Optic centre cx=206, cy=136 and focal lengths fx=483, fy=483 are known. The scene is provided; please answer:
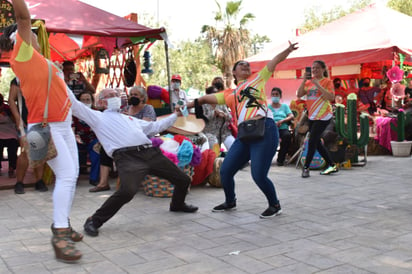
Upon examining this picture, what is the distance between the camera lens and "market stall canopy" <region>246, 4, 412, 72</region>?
1175 cm

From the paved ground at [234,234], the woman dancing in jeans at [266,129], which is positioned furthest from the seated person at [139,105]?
the woman dancing in jeans at [266,129]

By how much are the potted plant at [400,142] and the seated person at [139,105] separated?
18.6 ft

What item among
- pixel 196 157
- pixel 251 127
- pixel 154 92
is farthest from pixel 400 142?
pixel 251 127

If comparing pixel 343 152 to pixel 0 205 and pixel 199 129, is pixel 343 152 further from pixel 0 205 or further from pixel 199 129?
pixel 0 205

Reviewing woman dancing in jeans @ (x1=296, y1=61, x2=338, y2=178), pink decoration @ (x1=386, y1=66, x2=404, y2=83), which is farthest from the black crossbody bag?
pink decoration @ (x1=386, y1=66, x2=404, y2=83)

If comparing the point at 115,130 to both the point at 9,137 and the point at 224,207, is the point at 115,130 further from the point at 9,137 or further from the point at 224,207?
the point at 9,137

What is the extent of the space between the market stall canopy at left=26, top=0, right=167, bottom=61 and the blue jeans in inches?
145

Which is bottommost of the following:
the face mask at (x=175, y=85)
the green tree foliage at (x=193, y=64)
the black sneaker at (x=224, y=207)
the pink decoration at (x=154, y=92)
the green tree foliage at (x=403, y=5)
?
the black sneaker at (x=224, y=207)

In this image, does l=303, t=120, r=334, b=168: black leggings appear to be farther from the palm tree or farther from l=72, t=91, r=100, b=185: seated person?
the palm tree

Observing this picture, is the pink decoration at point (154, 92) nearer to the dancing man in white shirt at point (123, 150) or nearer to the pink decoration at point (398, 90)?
the dancing man in white shirt at point (123, 150)

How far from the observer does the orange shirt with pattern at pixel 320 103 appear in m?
7.36

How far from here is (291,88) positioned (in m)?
18.8

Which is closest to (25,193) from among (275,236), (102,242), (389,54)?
(102,242)

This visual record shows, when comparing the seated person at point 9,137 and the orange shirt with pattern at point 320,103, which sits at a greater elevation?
the orange shirt with pattern at point 320,103
